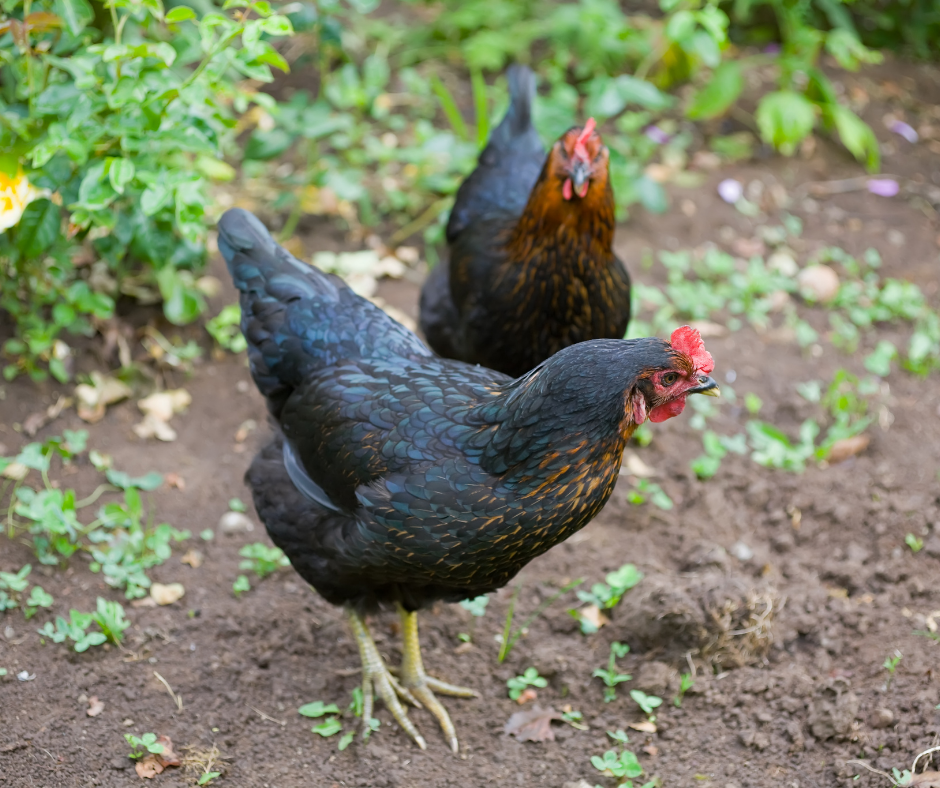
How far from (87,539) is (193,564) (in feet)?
1.27

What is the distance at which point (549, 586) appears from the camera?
3.38 meters

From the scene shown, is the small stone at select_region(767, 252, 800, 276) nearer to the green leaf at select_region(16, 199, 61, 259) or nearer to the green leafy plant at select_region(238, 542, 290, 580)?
the green leafy plant at select_region(238, 542, 290, 580)

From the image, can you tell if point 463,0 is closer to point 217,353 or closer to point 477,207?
point 477,207

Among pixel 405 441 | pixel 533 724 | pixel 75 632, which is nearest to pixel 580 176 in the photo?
pixel 405 441

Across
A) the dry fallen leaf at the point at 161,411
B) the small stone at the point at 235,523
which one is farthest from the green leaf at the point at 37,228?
the small stone at the point at 235,523

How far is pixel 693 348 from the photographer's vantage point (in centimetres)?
232

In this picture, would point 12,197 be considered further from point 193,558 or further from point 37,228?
point 193,558

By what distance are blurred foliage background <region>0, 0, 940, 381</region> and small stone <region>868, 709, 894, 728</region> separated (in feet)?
8.61

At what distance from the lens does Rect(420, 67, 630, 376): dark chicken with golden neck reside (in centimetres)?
337

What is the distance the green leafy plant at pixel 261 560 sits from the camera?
3322mm

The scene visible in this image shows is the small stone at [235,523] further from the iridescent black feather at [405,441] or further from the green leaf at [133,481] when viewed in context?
the iridescent black feather at [405,441]

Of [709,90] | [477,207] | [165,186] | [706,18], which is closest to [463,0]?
[709,90]

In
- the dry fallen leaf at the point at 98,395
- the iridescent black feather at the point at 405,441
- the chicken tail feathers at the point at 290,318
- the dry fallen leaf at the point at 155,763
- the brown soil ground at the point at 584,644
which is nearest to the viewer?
the iridescent black feather at the point at 405,441

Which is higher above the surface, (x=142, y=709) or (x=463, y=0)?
(x=463, y=0)
